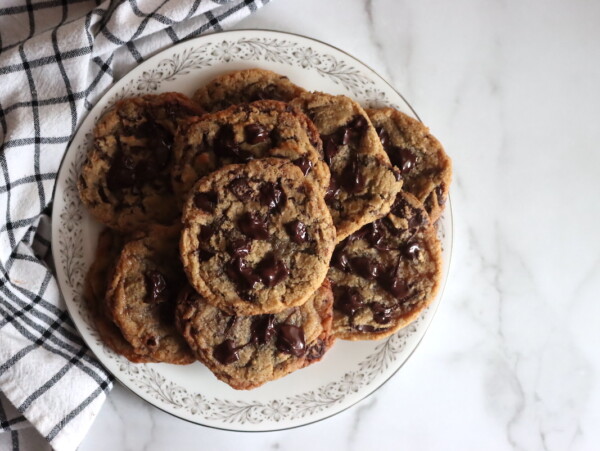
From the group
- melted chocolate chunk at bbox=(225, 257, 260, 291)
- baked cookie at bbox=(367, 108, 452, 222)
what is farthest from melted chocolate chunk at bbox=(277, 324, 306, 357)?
baked cookie at bbox=(367, 108, 452, 222)

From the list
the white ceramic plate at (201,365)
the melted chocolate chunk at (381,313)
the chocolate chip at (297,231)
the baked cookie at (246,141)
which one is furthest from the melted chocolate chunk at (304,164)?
the melted chocolate chunk at (381,313)

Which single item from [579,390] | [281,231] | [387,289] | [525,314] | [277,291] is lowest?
[579,390]

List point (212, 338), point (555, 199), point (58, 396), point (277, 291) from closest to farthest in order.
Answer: point (277, 291) → point (212, 338) → point (58, 396) → point (555, 199)

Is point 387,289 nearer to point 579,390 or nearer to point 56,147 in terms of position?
point 579,390

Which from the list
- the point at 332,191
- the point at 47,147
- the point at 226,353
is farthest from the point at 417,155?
the point at 47,147

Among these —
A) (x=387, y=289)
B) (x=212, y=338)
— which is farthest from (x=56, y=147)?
(x=387, y=289)

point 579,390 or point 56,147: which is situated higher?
point 56,147
